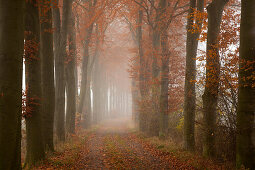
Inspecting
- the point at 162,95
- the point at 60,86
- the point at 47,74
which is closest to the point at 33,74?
the point at 47,74

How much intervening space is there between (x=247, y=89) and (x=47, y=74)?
22.7ft

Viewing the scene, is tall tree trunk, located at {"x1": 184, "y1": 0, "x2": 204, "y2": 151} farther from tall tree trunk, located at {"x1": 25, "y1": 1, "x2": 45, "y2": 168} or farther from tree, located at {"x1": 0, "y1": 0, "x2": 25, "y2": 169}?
tree, located at {"x1": 0, "y1": 0, "x2": 25, "y2": 169}

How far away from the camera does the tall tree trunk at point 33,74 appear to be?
23.5 feet

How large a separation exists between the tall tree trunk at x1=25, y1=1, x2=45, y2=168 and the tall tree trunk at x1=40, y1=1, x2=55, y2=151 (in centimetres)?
122

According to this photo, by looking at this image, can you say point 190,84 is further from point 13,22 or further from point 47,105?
point 13,22

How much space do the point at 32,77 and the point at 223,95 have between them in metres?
6.22

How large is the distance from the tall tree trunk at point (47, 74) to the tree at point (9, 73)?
3.46 m

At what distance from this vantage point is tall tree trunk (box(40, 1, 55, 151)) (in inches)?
341

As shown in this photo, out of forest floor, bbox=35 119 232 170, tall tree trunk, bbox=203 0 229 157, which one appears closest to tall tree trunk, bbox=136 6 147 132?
forest floor, bbox=35 119 232 170

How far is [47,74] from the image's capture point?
8.87m

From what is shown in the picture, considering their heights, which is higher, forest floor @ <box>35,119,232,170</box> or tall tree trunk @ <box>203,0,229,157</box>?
tall tree trunk @ <box>203,0,229,157</box>

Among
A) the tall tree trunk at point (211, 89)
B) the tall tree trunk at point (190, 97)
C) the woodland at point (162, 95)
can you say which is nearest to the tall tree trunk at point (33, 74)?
the woodland at point (162, 95)

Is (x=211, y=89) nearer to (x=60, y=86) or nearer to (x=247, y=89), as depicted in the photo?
(x=247, y=89)

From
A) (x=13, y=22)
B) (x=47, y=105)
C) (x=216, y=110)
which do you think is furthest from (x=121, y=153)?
(x=13, y=22)
